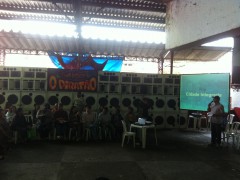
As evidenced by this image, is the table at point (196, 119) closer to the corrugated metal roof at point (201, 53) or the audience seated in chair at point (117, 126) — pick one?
the audience seated in chair at point (117, 126)

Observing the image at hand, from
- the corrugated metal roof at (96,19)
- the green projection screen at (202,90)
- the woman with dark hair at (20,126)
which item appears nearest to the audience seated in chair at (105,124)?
the woman with dark hair at (20,126)

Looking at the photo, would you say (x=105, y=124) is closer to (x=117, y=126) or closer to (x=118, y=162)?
(x=117, y=126)

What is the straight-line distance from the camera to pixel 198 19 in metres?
3.61

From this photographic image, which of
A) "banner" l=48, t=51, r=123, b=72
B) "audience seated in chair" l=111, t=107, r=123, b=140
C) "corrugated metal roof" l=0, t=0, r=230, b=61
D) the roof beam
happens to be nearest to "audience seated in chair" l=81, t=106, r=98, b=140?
"audience seated in chair" l=111, t=107, r=123, b=140

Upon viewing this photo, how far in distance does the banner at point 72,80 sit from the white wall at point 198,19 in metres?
5.40

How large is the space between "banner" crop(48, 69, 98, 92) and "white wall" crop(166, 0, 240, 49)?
17.7 feet

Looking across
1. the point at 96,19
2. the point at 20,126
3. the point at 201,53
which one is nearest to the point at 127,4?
the point at 96,19

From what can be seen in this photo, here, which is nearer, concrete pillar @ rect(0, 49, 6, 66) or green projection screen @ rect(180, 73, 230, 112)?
green projection screen @ rect(180, 73, 230, 112)

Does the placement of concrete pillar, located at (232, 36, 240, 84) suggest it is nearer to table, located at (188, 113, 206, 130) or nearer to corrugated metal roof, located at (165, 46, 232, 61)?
corrugated metal roof, located at (165, 46, 232, 61)

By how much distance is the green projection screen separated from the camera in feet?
27.1

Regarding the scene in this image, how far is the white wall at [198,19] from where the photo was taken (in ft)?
9.79

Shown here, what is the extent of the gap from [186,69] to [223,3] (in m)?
13.1

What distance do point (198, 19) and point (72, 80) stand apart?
6708mm

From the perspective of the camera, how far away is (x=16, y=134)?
24.3 ft
